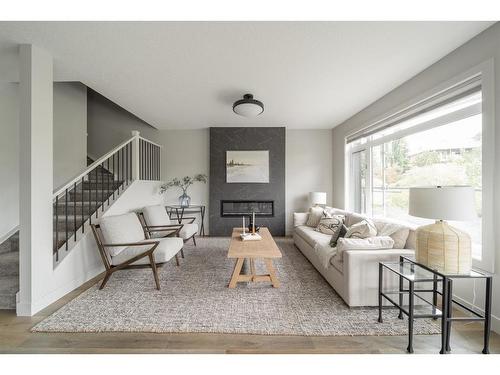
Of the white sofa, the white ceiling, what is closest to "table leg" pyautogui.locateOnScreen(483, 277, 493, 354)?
the white sofa

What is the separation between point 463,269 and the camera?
1.73 m

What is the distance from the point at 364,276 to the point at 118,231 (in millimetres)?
2832

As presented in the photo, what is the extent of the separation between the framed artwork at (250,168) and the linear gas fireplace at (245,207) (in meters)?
0.51

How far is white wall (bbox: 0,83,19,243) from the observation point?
3270 millimetres

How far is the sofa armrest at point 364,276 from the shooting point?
2.21 metres

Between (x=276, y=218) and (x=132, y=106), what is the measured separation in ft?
12.3

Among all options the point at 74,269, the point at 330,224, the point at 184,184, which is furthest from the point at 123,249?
the point at 330,224

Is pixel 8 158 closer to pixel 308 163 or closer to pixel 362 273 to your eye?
pixel 362 273

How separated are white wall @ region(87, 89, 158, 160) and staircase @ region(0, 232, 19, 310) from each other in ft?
9.22

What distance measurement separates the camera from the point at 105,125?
5.46m

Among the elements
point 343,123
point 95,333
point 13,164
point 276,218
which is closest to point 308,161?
point 343,123

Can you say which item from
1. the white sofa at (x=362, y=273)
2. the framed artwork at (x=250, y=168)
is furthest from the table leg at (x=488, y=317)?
the framed artwork at (x=250, y=168)

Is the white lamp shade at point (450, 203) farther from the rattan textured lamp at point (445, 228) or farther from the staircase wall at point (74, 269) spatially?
the staircase wall at point (74, 269)

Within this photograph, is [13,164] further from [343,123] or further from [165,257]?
[343,123]
